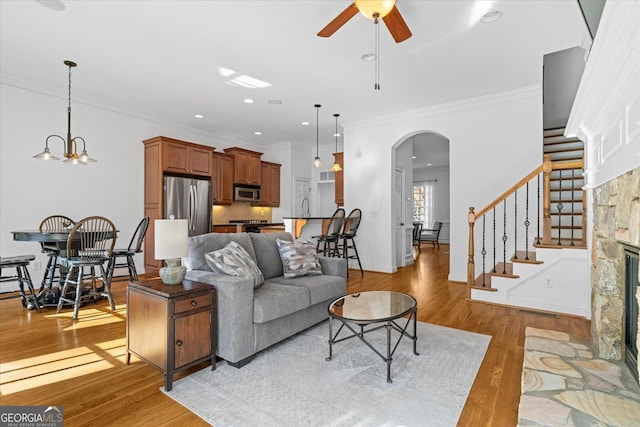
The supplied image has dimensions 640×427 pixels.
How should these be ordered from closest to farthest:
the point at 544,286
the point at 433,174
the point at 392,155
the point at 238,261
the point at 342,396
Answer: the point at 342,396
the point at 238,261
the point at 544,286
the point at 392,155
the point at 433,174

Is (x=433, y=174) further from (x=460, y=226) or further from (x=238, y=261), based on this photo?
(x=238, y=261)

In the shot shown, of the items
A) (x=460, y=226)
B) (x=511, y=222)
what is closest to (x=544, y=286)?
(x=511, y=222)

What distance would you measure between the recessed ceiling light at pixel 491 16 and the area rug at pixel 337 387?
288 centimetres

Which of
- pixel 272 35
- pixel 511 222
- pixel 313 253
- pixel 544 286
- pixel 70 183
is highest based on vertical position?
pixel 272 35

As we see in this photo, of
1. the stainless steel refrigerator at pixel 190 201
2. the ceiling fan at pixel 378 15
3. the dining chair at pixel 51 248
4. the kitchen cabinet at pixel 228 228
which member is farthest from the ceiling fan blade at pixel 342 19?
the kitchen cabinet at pixel 228 228

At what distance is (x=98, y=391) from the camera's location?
1.98 metres

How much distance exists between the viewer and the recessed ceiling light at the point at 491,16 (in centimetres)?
284

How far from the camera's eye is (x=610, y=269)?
89.0 inches

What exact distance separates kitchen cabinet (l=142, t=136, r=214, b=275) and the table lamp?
12.1ft

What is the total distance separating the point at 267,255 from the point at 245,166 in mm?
4476

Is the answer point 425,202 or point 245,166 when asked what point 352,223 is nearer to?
point 245,166

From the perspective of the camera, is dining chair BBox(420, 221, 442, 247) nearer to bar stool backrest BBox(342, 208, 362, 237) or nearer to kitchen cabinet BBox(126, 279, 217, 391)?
bar stool backrest BBox(342, 208, 362, 237)

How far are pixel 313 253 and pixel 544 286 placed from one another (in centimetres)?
267

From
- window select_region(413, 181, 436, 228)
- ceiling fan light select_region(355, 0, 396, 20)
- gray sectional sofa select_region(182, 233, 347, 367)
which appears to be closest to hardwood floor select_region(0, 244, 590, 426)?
gray sectional sofa select_region(182, 233, 347, 367)
